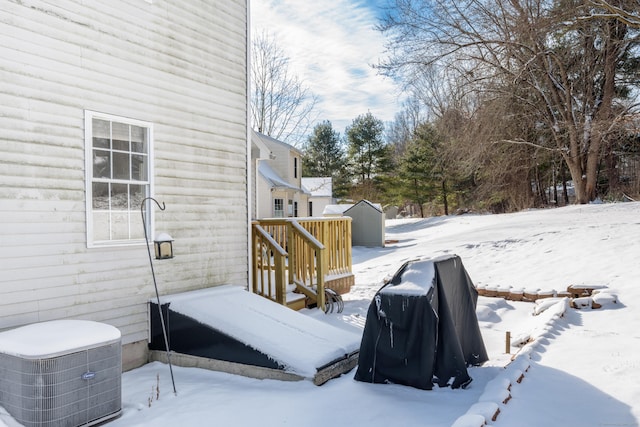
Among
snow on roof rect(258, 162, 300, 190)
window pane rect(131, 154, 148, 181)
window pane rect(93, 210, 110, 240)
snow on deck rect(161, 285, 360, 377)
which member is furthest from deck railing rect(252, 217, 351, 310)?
snow on roof rect(258, 162, 300, 190)

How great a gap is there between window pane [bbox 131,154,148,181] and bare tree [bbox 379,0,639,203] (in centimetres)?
1373

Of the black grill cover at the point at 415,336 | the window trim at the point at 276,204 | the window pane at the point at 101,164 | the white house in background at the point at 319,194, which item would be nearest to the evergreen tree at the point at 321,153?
the white house in background at the point at 319,194

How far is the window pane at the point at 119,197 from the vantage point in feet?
15.3

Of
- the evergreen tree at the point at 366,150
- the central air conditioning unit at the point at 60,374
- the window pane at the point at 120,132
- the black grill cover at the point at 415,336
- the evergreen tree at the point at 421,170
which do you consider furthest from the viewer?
the evergreen tree at the point at 366,150

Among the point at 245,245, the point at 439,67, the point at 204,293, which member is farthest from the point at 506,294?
the point at 439,67

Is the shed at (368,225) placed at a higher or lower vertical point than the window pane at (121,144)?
lower

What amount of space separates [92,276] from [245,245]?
7.44ft

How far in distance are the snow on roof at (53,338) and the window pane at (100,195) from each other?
1307mm

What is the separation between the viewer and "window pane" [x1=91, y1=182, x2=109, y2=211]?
176 inches

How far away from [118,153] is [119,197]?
0.46 metres

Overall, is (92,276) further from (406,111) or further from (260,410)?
(406,111)

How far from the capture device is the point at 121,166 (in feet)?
15.5

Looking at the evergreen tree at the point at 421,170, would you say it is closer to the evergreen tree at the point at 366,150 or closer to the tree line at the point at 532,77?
the evergreen tree at the point at 366,150

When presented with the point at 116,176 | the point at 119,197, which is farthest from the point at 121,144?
the point at 119,197
